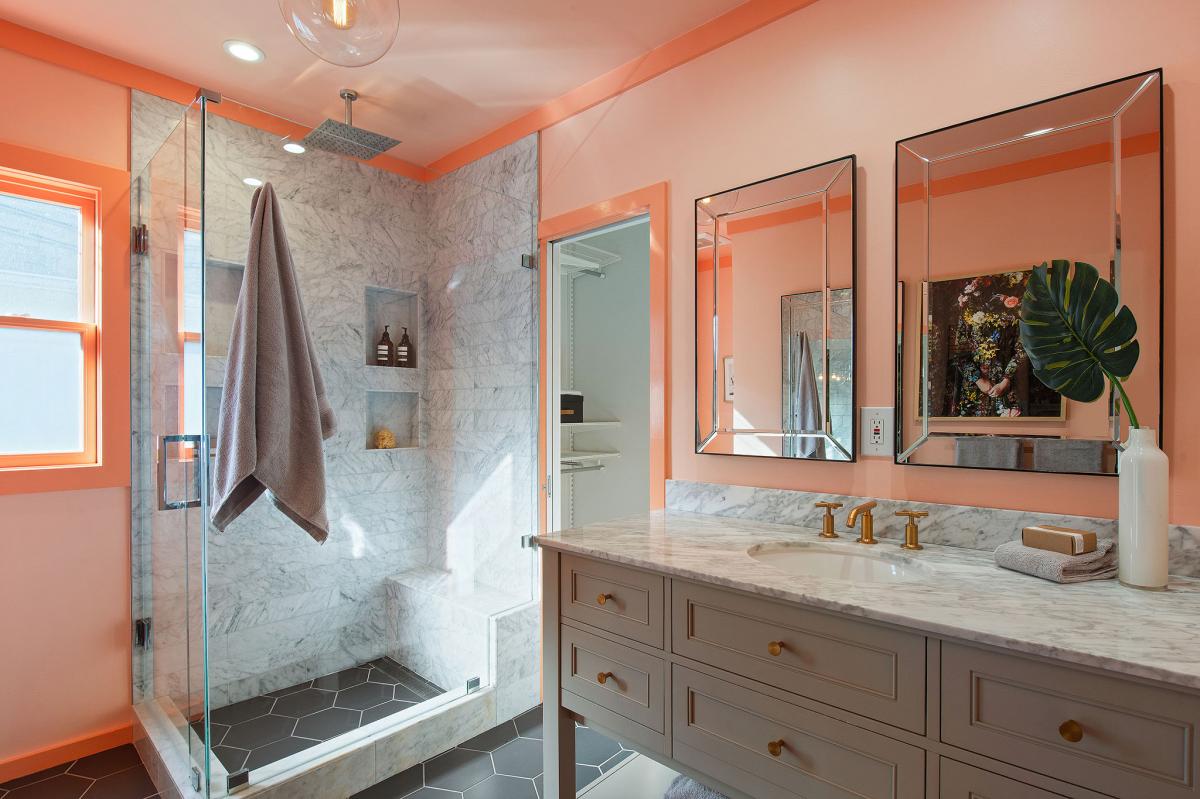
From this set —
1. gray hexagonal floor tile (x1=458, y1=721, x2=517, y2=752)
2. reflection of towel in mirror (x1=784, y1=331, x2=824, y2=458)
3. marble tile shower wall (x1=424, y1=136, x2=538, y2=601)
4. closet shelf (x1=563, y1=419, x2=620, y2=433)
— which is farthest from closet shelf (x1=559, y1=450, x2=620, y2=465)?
reflection of towel in mirror (x1=784, y1=331, x2=824, y2=458)

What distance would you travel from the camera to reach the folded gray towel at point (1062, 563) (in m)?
1.17

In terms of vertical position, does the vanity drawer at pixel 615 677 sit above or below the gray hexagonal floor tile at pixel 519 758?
above

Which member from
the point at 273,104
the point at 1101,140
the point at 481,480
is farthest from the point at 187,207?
the point at 1101,140

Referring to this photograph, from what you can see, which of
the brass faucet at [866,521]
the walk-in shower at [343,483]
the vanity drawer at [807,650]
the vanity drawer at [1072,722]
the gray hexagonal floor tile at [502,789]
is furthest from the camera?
the gray hexagonal floor tile at [502,789]

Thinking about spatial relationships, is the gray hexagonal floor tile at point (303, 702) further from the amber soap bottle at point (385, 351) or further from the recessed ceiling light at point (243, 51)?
the recessed ceiling light at point (243, 51)

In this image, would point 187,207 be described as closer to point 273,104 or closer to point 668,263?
point 273,104

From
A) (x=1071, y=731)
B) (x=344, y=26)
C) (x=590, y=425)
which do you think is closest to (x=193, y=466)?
(x=344, y=26)

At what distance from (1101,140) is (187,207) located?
2420mm

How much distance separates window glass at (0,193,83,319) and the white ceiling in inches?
24.4

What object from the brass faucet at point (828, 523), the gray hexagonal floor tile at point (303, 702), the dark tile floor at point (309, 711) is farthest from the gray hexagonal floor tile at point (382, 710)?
the brass faucet at point (828, 523)

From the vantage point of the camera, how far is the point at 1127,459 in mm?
1151

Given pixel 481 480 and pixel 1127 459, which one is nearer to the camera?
pixel 1127 459

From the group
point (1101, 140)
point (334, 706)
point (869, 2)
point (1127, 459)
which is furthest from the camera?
point (334, 706)

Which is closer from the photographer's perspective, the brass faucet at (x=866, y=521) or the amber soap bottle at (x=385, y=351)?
the brass faucet at (x=866, y=521)
